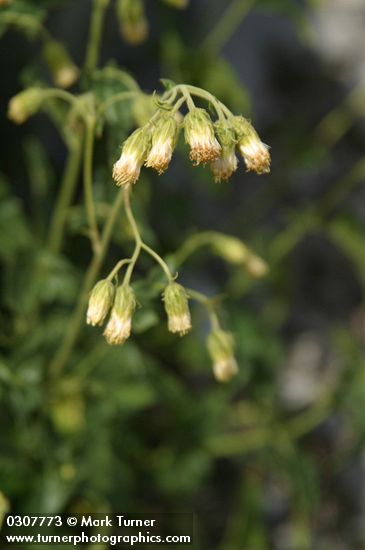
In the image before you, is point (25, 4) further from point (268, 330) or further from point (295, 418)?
point (295, 418)

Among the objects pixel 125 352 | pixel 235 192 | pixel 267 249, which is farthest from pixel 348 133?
pixel 125 352

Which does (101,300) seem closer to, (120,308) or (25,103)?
(120,308)

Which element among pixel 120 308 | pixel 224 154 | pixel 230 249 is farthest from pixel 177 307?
pixel 230 249

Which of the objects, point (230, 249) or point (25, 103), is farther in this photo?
point (230, 249)

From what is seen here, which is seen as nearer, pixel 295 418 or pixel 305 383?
pixel 295 418

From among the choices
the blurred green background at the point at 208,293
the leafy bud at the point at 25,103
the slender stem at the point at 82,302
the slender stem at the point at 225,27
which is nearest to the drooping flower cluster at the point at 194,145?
the slender stem at the point at 82,302
